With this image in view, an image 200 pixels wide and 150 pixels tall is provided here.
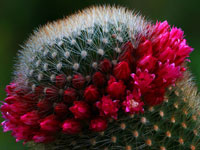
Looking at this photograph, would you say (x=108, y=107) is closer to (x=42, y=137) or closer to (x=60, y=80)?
(x=60, y=80)

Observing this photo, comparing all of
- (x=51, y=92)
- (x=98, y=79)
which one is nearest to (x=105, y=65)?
(x=98, y=79)

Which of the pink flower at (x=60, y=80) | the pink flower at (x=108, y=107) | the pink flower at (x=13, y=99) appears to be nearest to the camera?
the pink flower at (x=108, y=107)

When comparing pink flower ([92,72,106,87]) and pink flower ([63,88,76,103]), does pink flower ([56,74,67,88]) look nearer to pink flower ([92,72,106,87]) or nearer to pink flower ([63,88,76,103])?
pink flower ([63,88,76,103])

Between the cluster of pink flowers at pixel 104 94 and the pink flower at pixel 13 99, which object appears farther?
the pink flower at pixel 13 99

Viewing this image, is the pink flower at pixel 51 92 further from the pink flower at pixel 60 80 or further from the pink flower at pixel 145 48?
the pink flower at pixel 145 48

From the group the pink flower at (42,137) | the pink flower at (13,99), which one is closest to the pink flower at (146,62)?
the pink flower at (42,137)

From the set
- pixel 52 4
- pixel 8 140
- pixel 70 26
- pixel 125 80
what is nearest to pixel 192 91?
pixel 125 80

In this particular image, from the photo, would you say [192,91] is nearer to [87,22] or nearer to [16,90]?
[87,22]
